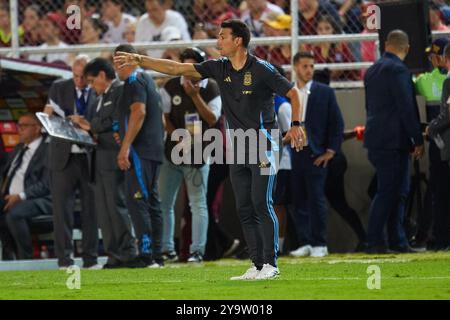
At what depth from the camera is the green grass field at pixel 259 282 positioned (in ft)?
30.3

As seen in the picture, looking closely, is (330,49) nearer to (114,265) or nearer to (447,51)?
(447,51)

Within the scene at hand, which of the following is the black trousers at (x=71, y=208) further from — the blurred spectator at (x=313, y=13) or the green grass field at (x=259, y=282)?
the blurred spectator at (x=313, y=13)

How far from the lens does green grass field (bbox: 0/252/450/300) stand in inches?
364

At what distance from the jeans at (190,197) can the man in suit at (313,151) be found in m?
1.14

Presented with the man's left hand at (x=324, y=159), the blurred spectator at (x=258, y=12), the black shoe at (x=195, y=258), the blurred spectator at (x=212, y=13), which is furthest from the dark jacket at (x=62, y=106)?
the blurred spectator at (x=258, y=12)

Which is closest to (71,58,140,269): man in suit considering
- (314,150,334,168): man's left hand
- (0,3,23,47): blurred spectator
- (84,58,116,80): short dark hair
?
(84,58,116,80): short dark hair

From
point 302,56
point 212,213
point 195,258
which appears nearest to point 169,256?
point 195,258

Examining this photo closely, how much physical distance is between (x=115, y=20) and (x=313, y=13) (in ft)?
11.0

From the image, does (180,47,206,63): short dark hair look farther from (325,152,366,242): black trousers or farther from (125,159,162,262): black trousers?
(325,152,366,242): black trousers

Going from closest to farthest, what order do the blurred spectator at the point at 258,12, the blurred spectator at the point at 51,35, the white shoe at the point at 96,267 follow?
the white shoe at the point at 96,267
the blurred spectator at the point at 258,12
the blurred spectator at the point at 51,35

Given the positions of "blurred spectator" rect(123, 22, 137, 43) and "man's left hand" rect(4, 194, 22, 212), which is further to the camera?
"blurred spectator" rect(123, 22, 137, 43)

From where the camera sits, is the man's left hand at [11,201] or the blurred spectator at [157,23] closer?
the man's left hand at [11,201]

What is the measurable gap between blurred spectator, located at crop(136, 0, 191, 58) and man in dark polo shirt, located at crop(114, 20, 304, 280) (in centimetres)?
668

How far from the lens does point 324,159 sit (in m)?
14.9
